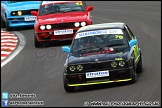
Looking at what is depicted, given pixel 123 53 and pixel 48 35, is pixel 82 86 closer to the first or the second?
pixel 123 53

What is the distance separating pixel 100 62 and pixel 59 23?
7.18 m

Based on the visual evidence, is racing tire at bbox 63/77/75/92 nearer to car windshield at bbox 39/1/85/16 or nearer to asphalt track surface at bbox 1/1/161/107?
asphalt track surface at bbox 1/1/161/107

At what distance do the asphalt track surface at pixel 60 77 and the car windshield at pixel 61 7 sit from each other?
1095 millimetres

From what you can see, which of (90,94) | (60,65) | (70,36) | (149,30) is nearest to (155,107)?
A: (90,94)

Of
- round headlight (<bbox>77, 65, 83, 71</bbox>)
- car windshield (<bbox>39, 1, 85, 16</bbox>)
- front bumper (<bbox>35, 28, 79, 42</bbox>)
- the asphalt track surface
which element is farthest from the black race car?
car windshield (<bbox>39, 1, 85, 16</bbox>)

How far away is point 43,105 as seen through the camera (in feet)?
32.8

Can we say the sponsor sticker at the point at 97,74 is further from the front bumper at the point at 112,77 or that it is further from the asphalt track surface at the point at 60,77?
the asphalt track surface at the point at 60,77

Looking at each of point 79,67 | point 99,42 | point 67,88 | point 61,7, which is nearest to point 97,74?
point 79,67

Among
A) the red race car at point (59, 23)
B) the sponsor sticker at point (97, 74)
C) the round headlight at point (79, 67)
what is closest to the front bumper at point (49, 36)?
the red race car at point (59, 23)

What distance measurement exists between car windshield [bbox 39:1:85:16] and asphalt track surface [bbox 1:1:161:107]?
110 cm

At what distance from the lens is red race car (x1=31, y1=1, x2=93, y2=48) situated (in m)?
17.9

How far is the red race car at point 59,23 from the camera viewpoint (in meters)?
17.9

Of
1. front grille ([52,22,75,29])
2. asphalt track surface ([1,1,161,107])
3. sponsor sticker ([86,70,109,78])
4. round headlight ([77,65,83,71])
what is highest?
round headlight ([77,65,83,71])

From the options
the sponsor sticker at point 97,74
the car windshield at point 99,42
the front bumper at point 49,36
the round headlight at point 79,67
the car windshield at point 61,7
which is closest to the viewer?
the sponsor sticker at point 97,74
